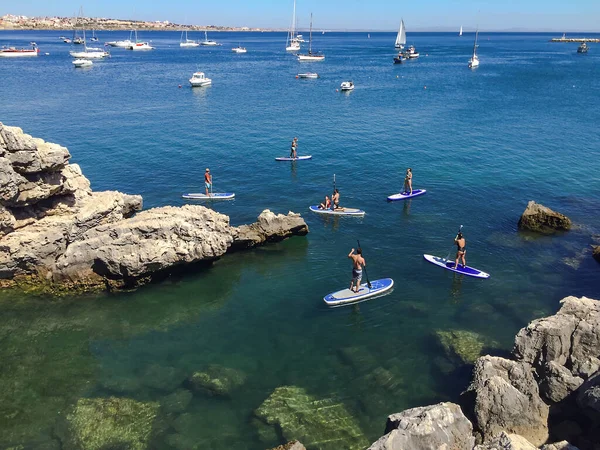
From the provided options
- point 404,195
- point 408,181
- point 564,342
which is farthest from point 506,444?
point 408,181

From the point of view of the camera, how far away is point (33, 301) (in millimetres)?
24031

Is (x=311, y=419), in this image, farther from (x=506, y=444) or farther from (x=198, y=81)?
(x=198, y=81)

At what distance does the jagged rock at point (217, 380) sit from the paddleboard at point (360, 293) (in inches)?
270

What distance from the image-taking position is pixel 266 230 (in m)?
29.9

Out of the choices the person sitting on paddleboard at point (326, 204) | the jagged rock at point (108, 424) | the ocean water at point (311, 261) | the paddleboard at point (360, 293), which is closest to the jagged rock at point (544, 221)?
the ocean water at point (311, 261)

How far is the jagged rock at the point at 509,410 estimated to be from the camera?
15.4 metres

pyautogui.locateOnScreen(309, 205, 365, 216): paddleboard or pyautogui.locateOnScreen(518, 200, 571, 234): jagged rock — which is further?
pyautogui.locateOnScreen(309, 205, 365, 216): paddleboard

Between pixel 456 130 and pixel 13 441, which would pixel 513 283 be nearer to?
pixel 13 441

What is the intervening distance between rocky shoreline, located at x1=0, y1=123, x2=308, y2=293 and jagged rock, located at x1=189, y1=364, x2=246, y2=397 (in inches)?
308

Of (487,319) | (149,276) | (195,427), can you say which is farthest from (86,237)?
(487,319)

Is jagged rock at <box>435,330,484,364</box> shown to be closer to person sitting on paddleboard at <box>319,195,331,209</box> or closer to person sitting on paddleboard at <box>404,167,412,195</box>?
person sitting on paddleboard at <box>319,195,331,209</box>

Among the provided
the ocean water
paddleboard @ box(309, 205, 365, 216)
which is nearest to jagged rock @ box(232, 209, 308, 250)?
the ocean water

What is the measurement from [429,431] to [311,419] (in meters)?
5.19

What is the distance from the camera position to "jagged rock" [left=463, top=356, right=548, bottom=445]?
15.4 m
